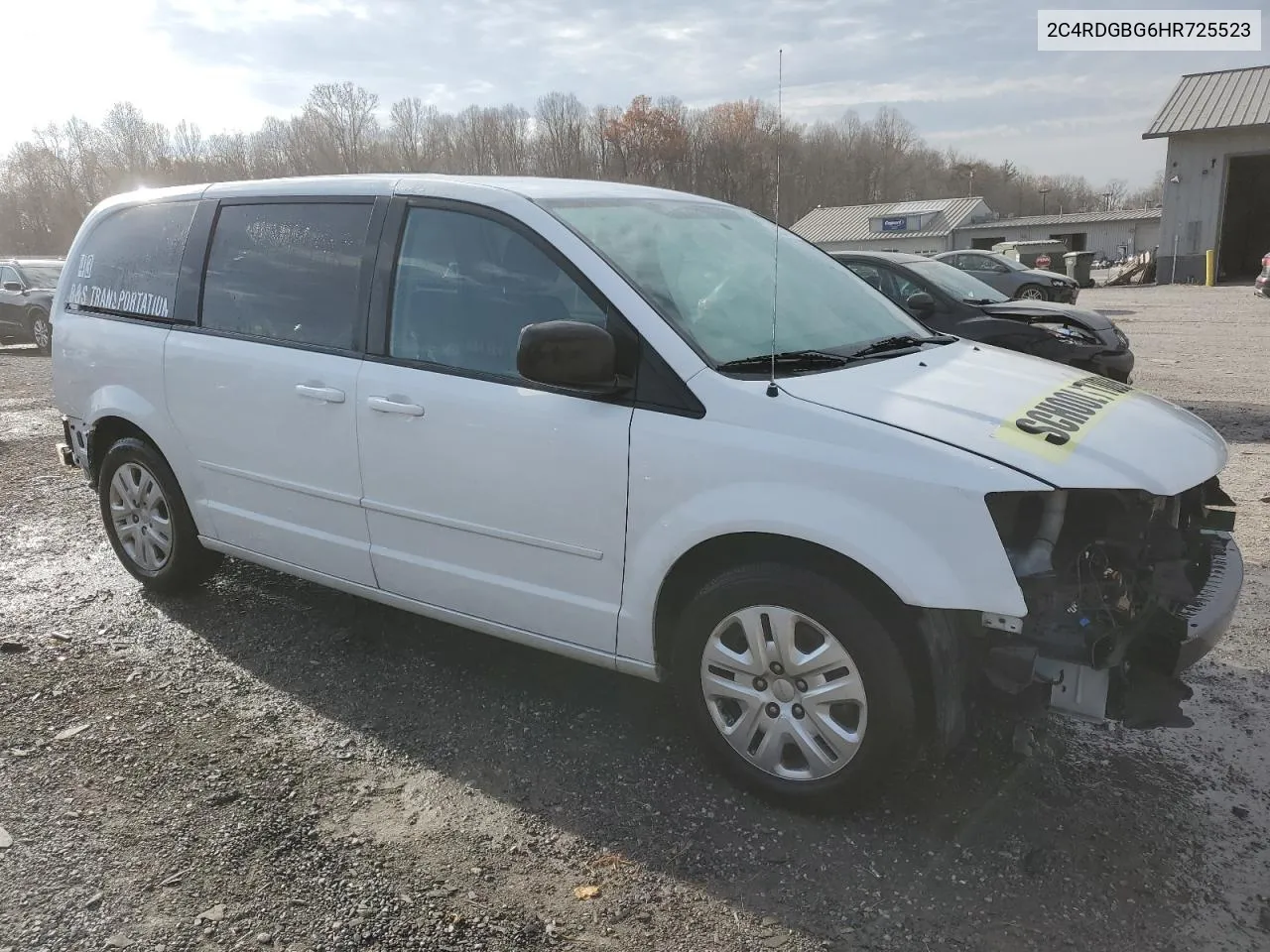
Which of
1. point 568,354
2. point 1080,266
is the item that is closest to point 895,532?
point 568,354

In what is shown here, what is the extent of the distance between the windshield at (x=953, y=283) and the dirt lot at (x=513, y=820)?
5893 millimetres

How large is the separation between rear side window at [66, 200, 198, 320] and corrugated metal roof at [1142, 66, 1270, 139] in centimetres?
3478

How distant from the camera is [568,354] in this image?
2760 millimetres

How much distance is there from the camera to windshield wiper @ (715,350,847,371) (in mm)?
2873

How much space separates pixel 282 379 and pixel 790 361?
6.59ft

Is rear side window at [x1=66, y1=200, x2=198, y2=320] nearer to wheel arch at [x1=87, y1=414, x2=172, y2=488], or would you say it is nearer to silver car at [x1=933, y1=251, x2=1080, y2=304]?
wheel arch at [x1=87, y1=414, x2=172, y2=488]

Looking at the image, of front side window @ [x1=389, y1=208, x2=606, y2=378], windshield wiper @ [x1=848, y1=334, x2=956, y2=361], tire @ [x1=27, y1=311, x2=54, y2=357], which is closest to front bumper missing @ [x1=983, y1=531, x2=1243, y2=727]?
windshield wiper @ [x1=848, y1=334, x2=956, y2=361]

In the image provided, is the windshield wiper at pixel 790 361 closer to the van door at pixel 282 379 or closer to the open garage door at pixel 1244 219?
the van door at pixel 282 379

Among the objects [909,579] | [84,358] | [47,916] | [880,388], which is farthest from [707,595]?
[84,358]

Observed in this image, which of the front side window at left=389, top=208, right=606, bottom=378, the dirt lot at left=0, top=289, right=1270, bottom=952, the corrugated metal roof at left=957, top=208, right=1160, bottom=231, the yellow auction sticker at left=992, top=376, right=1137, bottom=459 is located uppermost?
the corrugated metal roof at left=957, top=208, right=1160, bottom=231

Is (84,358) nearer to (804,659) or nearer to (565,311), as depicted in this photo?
(565,311)

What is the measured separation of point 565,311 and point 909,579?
139 centimetres

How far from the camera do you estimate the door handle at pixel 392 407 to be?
327cm

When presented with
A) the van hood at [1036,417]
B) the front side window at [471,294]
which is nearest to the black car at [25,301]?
the front side window at [471,294]
